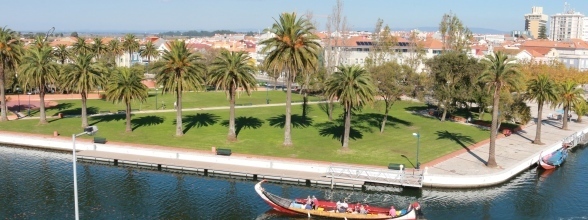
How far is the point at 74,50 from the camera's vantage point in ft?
373

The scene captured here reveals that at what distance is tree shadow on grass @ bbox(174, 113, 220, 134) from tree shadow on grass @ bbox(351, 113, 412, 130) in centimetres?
2266

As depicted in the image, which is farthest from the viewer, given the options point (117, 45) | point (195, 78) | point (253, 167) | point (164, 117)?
point (117, 45)

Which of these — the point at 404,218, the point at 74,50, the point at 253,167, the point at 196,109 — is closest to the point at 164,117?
the point at 196,109

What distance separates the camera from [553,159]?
61.1 meters

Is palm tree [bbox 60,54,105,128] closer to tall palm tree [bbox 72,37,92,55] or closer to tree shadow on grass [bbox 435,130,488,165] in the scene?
tall palm tree [bbox 72,37,92,55]

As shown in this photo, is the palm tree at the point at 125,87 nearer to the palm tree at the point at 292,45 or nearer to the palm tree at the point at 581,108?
the palm tree at the point at 292,45

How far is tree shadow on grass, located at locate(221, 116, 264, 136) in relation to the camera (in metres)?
76.1

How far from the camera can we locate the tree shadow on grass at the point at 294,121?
78.7 meters

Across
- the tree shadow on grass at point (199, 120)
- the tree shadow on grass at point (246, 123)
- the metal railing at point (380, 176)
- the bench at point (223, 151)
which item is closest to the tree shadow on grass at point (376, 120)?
the tree shadow on grass at point (246, 123)

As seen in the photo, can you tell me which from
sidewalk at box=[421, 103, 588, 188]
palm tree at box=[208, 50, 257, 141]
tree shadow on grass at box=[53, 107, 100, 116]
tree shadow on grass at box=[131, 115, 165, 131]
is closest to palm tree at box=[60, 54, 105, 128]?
tree shadow on grass at box=[131, 115, 165, 131]

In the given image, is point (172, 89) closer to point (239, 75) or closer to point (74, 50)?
point (239, 75)

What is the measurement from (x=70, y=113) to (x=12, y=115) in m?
8.66

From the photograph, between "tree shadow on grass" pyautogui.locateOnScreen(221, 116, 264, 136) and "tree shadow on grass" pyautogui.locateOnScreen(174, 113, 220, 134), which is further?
"tree shadow on grass" pyautogui.locateOnScreen(174, 113, 220, 134)

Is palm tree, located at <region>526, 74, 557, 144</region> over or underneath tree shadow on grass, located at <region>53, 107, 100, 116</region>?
over
